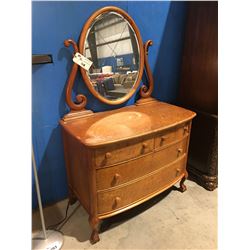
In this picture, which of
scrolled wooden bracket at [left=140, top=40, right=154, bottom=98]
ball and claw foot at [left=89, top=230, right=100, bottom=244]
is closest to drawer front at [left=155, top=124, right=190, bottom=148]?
scrolled wooden bracket at [left=140, top=40, right=154, bottom=98]

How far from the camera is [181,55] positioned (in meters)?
2.06

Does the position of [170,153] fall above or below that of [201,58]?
below

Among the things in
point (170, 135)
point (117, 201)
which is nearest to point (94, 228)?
point (117, 201)

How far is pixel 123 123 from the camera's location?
1.43 meters

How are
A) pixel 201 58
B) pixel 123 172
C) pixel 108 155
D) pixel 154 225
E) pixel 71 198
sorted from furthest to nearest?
pixel 201 58 < pixel 71 198 < pixel 154 225 < pixel 123 172 < pixel 108 155

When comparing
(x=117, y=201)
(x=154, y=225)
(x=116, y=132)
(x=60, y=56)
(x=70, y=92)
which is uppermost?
(x=60, y=56)

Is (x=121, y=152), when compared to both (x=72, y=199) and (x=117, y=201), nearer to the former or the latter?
(x=117, y=201)

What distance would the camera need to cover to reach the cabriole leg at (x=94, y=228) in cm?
134

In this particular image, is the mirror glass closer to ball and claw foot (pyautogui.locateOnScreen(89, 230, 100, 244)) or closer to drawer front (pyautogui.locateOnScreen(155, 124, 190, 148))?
drawer front (pyautogui.locateOnScreen(155, 124, 190, 148))

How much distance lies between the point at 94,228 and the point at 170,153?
0.75 m

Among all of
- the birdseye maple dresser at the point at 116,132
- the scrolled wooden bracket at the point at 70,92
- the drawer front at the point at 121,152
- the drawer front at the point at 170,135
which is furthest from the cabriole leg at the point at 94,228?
the scrolled wooden bracket at the point at 70,92
